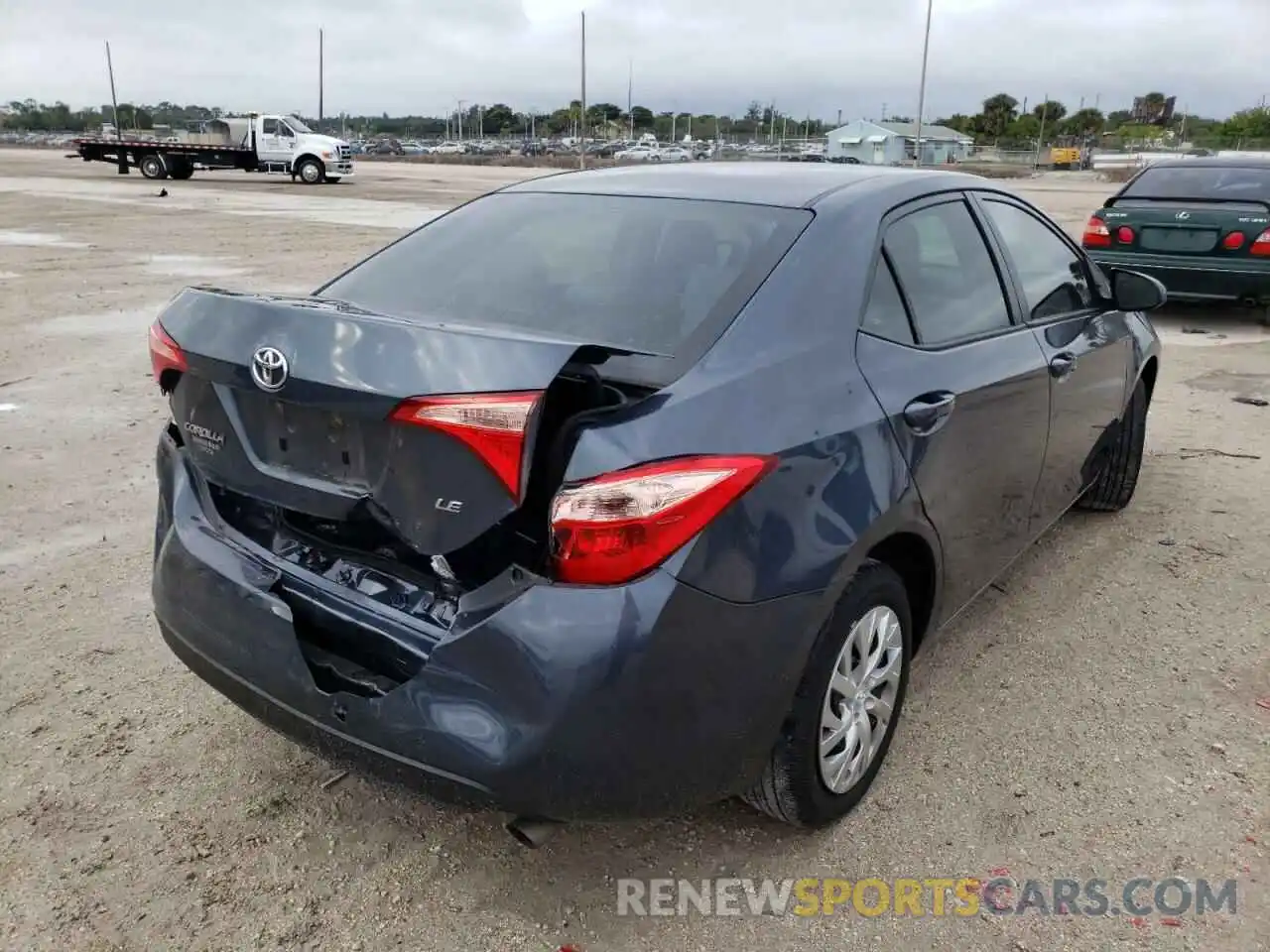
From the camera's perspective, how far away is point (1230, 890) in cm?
248

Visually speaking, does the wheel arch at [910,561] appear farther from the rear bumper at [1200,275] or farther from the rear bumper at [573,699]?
the rear bumper at [1200,275]

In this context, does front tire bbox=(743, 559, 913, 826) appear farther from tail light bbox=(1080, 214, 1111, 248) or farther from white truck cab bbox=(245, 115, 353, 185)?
white truck cab bbox=(245, 115, 353, 185)

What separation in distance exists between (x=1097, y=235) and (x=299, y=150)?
31.0 meters

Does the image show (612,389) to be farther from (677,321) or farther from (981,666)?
(981,666)

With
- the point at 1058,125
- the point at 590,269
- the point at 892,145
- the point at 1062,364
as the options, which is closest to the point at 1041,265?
the point at 1062,364

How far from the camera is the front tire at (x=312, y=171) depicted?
3481 cm

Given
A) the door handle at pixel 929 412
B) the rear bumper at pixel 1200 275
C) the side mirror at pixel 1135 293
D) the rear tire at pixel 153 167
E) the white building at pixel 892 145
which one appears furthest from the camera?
the white building at pixel 892 145

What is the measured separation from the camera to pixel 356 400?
2.06m

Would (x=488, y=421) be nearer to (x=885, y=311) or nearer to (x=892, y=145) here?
(x=885, y=311)

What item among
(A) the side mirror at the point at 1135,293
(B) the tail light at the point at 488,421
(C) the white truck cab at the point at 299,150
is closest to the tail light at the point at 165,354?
(B) the tail light at the point at 488,421

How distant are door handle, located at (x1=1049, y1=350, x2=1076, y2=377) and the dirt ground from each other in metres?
0.95

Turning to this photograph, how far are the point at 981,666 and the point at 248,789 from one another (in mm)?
2387

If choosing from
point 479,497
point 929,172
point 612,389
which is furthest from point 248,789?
point 929,172

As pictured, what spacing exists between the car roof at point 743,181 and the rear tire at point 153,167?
3776cm
